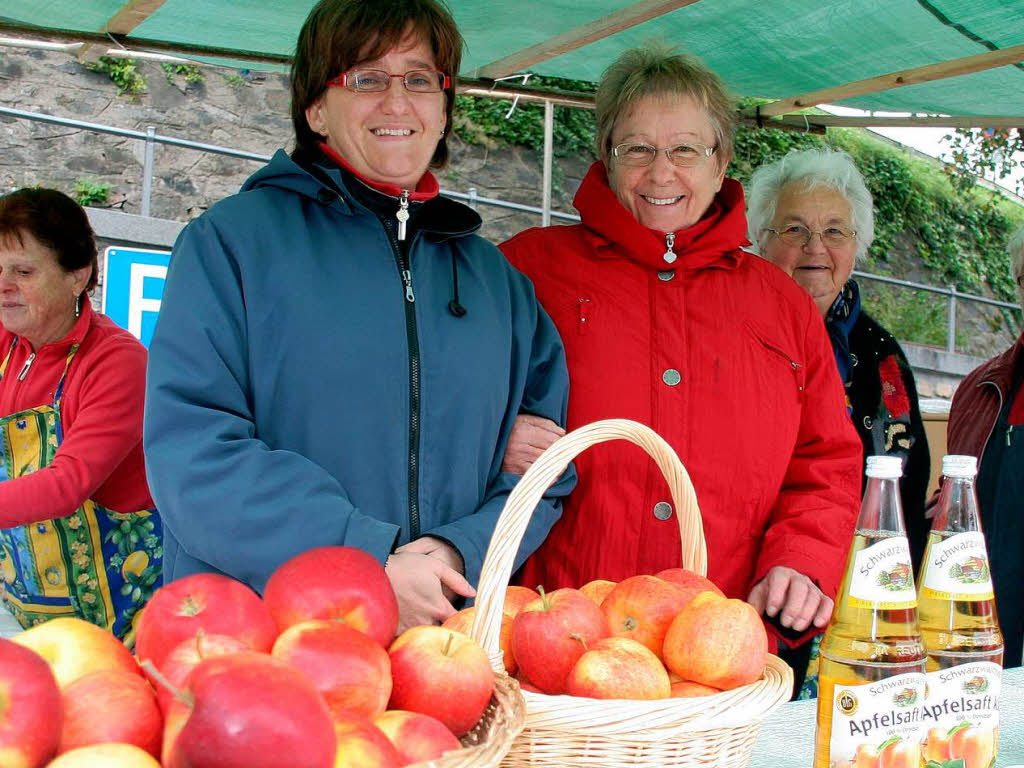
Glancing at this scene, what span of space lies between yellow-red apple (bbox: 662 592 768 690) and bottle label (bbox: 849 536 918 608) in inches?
5.5

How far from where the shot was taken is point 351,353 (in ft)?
5.66

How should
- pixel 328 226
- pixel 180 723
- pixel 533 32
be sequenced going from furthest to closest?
pixel 533 32 → pixel 328 226 → pixel 180 723

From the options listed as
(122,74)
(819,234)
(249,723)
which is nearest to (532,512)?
(249,723)

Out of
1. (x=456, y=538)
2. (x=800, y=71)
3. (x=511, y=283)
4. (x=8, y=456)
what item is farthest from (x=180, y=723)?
(x=800, y=71)

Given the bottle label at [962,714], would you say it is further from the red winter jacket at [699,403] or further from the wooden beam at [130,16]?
the wooden beam at [130,16]

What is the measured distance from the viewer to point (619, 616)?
132 cm

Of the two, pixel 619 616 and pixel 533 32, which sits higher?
pixel 533 32

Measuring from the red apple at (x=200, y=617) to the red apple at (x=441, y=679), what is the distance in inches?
5.5

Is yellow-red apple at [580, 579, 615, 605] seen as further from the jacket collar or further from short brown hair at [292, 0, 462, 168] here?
short brown hair at [292, 0, 462, 168]

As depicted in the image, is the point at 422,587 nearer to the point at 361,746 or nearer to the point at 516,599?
the point at 516,599

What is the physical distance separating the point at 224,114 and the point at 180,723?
41.1 ft

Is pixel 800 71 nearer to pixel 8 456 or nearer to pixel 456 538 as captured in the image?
pixel 456 538

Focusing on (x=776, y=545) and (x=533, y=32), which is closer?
(x=776, y=545)

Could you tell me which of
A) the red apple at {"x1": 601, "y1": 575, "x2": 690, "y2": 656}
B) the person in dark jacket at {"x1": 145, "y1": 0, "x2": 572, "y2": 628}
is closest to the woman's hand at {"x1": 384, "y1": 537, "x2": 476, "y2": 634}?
the person in dark jacket at {"x1": 145, "y1": 0, "x2": 572, "y2": 628}
